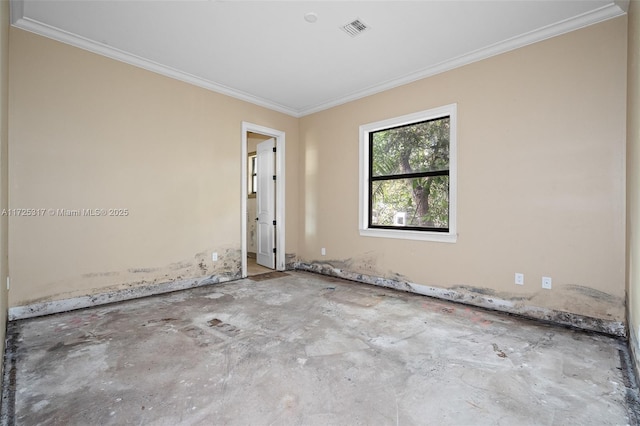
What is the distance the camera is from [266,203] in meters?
5.52

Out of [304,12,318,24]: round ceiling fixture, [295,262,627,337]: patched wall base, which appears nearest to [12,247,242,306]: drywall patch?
A: [295,262,627,337]: patched wall base

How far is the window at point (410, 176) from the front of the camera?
3.78m

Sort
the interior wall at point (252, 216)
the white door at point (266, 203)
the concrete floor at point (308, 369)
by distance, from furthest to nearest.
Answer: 1. the interior wall at point (252, 216)
2. the white door at point (266, 203)
3. the concrete floor at point (308, 369)

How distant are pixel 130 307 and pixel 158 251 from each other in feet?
2.47

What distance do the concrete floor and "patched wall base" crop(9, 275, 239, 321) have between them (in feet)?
0.44

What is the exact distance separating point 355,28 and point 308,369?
307 cm

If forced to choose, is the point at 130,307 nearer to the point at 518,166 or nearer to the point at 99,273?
the point at 99,273

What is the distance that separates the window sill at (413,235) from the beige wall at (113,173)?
2044mm

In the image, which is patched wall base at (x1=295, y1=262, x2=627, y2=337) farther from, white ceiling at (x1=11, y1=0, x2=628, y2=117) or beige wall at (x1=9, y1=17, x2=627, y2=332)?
white ceiling at (x1=11, y1=0, x2=628, y2=117)

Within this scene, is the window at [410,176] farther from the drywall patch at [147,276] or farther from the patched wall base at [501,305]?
the drywall patch at [147,276]

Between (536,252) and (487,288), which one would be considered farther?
(487,288)

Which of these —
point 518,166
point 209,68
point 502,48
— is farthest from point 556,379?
point 209,68

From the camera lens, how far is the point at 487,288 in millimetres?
3375

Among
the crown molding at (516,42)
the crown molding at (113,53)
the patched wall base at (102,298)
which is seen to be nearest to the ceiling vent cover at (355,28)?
the crown molding at (516,42)
